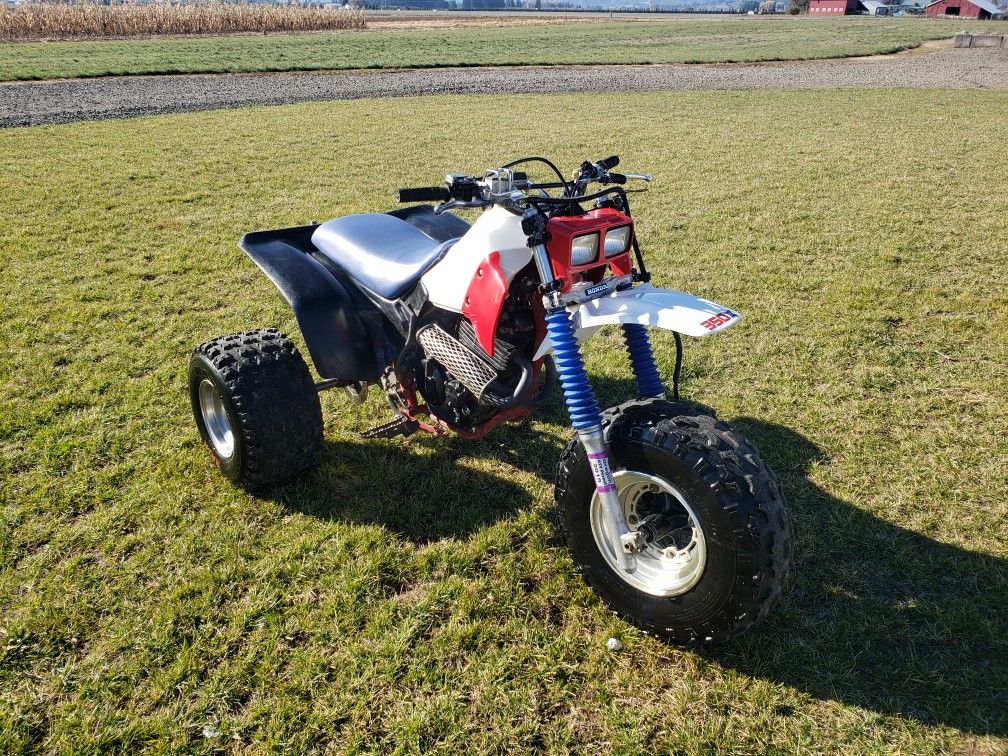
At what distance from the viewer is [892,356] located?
16.1 feet

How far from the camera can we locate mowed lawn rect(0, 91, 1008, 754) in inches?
96.2

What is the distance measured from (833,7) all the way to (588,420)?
3499 inches

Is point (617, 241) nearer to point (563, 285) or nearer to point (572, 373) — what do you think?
point (563, 285)

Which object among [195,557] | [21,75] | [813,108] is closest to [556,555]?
[195,557]

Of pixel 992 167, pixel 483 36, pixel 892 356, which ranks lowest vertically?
pixel 892 356

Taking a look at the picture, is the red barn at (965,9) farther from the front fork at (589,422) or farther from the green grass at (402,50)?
the front fork at (589,422)

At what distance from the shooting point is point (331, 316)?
3.49m

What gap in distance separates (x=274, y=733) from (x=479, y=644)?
792mm

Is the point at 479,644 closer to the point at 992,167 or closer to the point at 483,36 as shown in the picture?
the point at 992,167

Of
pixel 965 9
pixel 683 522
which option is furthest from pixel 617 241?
pixel 965 9

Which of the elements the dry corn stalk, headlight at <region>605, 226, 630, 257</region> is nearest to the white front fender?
headlight at <region>605, 226, 630, 257</region>

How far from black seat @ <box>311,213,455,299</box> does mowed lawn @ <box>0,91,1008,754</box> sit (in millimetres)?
1036

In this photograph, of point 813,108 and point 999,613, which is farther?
point 813,108

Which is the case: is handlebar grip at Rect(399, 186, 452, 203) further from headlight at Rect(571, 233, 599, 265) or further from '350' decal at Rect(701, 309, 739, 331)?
'350' decal at Rect(701, 309, 739, 331)
